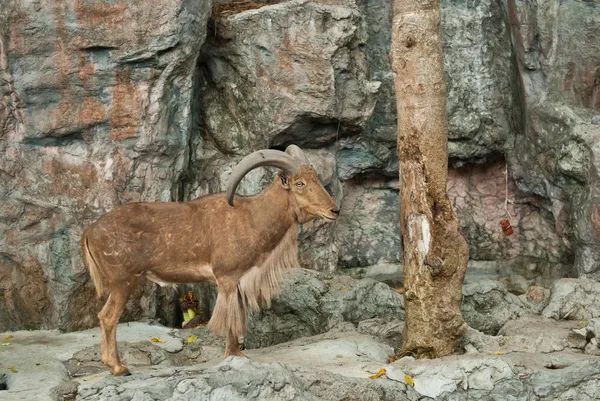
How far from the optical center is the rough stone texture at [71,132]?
36.4 feet

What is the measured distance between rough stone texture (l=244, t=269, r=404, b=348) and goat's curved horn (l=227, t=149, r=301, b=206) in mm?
1850

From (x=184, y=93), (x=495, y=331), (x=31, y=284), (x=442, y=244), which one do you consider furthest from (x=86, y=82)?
(x=495, y=331)

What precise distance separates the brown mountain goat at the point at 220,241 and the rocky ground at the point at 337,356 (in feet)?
2.01

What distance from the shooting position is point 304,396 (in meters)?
8.05

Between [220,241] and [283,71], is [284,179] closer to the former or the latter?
[220,241]

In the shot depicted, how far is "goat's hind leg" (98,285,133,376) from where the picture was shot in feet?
30.2

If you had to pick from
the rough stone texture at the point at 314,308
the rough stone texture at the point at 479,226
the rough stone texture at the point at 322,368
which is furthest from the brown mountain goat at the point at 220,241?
the rough stone texture at the point at 479,226

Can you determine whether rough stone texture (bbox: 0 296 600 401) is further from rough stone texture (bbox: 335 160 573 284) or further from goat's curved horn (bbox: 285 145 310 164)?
rough stone texture (bbox: 335 160 573 284)

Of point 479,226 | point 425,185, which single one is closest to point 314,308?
point 425,185

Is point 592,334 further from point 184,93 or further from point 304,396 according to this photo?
point 184,93

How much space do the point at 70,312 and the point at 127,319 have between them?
64 centimetres

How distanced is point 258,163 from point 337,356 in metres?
1.93

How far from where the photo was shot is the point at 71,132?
37.1 feet

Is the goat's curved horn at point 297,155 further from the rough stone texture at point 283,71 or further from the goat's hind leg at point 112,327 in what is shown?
the rough stone texture at point 283,71
